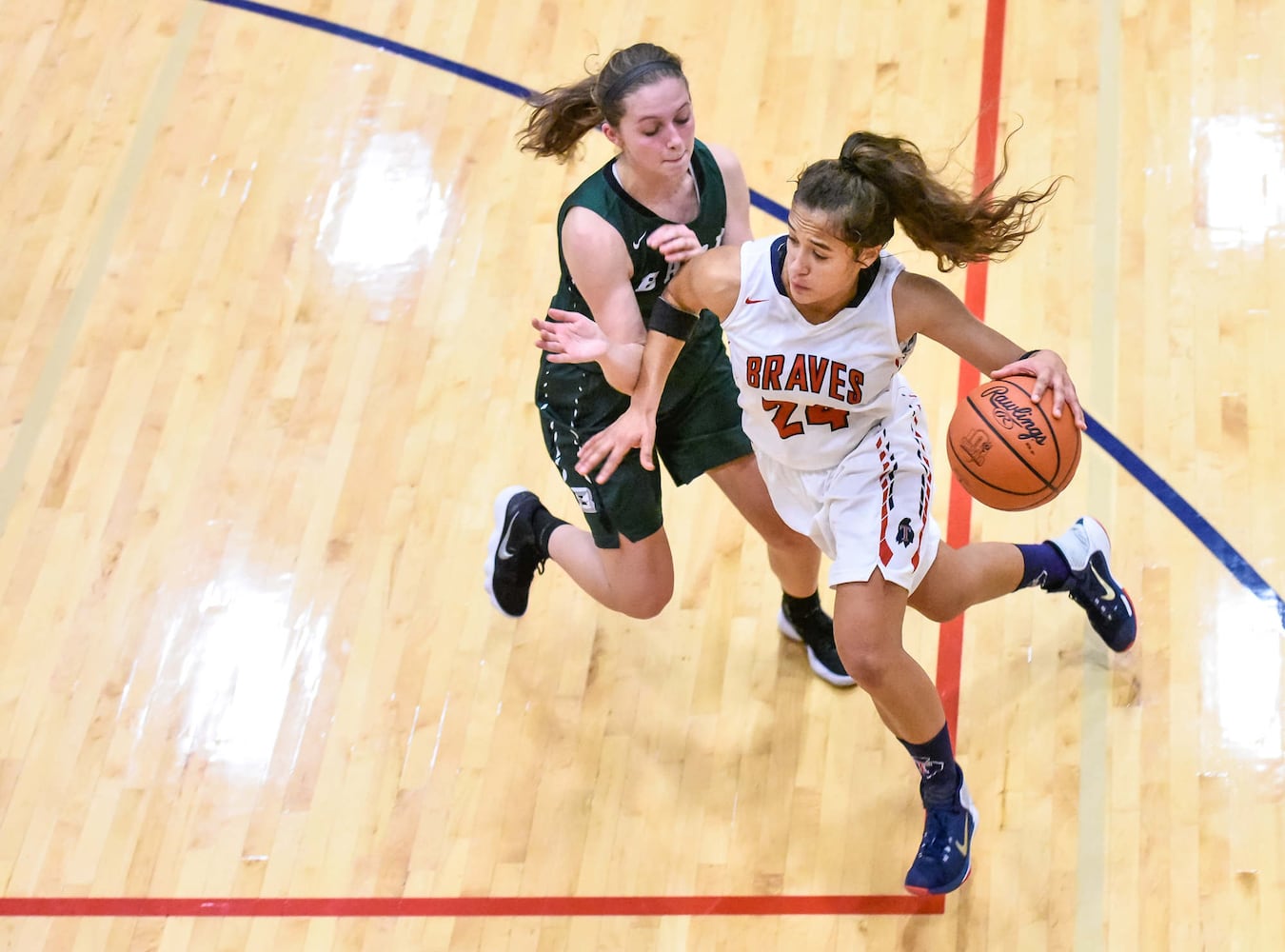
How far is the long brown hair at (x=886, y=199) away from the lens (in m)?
3.14

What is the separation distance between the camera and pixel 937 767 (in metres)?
3.67

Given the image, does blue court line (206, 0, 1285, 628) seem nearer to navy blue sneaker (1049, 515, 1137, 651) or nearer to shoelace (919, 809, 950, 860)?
navy blue sneaker (1049, 515, 1137, 651)

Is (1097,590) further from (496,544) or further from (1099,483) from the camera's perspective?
(496,544)

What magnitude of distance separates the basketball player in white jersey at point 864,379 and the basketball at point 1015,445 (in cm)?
4

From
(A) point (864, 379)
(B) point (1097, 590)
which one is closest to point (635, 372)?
(A) point (864, 379)

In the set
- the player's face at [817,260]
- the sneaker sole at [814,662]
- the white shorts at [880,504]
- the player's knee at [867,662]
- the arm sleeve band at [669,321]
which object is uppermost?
the player's face at [817,260]

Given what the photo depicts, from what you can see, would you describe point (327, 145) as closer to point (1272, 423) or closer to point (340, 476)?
point (340, 476)

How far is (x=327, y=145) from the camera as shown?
5797mm

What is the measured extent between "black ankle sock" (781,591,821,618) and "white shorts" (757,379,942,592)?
23.8 inches

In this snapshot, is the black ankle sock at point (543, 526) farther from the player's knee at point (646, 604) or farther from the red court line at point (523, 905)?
the red court line at point (523, 905)

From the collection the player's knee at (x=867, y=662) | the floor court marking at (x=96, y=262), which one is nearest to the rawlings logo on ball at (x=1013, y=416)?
the player's knee at (x=867, y=662)

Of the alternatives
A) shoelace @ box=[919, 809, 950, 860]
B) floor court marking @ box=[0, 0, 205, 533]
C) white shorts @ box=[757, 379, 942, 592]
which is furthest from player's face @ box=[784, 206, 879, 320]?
floor court marking @ box=[0, 0, 205, 533]

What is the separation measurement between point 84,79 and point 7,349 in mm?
1403

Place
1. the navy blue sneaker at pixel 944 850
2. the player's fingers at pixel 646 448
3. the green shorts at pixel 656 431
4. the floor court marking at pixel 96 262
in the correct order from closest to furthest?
the player's fingers at pixel 646 448, the navy blue sneaker at pixel 944 850, the green shorts at pixel 656 431, the floor court marking at pixel 96 262
